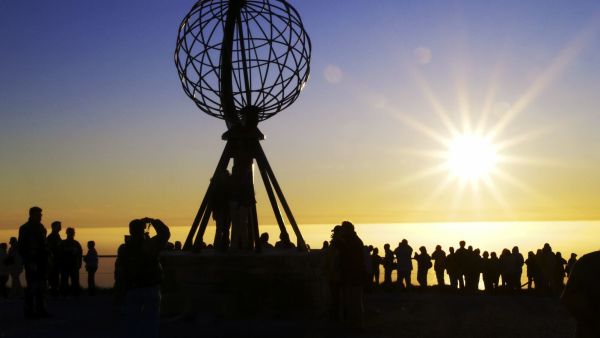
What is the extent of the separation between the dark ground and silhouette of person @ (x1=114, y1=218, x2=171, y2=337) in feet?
10.5

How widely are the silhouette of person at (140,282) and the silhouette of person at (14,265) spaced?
9627 mm

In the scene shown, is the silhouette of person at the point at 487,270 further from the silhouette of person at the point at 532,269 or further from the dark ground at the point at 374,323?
the dark ground at the point at 374,323

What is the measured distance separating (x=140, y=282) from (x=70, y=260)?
31.4ft

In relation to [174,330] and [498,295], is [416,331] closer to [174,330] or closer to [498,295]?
[174,330]

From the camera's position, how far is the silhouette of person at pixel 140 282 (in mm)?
6586

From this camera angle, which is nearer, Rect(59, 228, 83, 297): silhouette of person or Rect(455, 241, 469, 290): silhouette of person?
Rect(59, 228, 83, 297): silhouette of person

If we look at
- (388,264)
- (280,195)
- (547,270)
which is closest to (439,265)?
(388,264)

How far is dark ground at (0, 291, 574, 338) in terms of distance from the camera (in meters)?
9.87

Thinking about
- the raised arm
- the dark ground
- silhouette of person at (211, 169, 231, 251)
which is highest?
silhouette of person at (211, 169, 231, 251)

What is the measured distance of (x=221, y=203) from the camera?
534 inches

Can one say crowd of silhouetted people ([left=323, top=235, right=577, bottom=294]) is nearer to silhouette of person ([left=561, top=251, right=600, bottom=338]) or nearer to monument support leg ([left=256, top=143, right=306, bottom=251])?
monument support leg ([left=256, top=143, right=306, bottom=251])

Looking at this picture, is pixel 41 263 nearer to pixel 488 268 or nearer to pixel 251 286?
pixel 251 286

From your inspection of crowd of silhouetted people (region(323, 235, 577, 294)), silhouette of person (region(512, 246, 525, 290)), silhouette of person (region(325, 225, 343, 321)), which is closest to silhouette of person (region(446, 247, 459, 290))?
crowd of silhouetted people (region(323, 235, 577, 294))

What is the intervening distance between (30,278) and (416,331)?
668 cm
